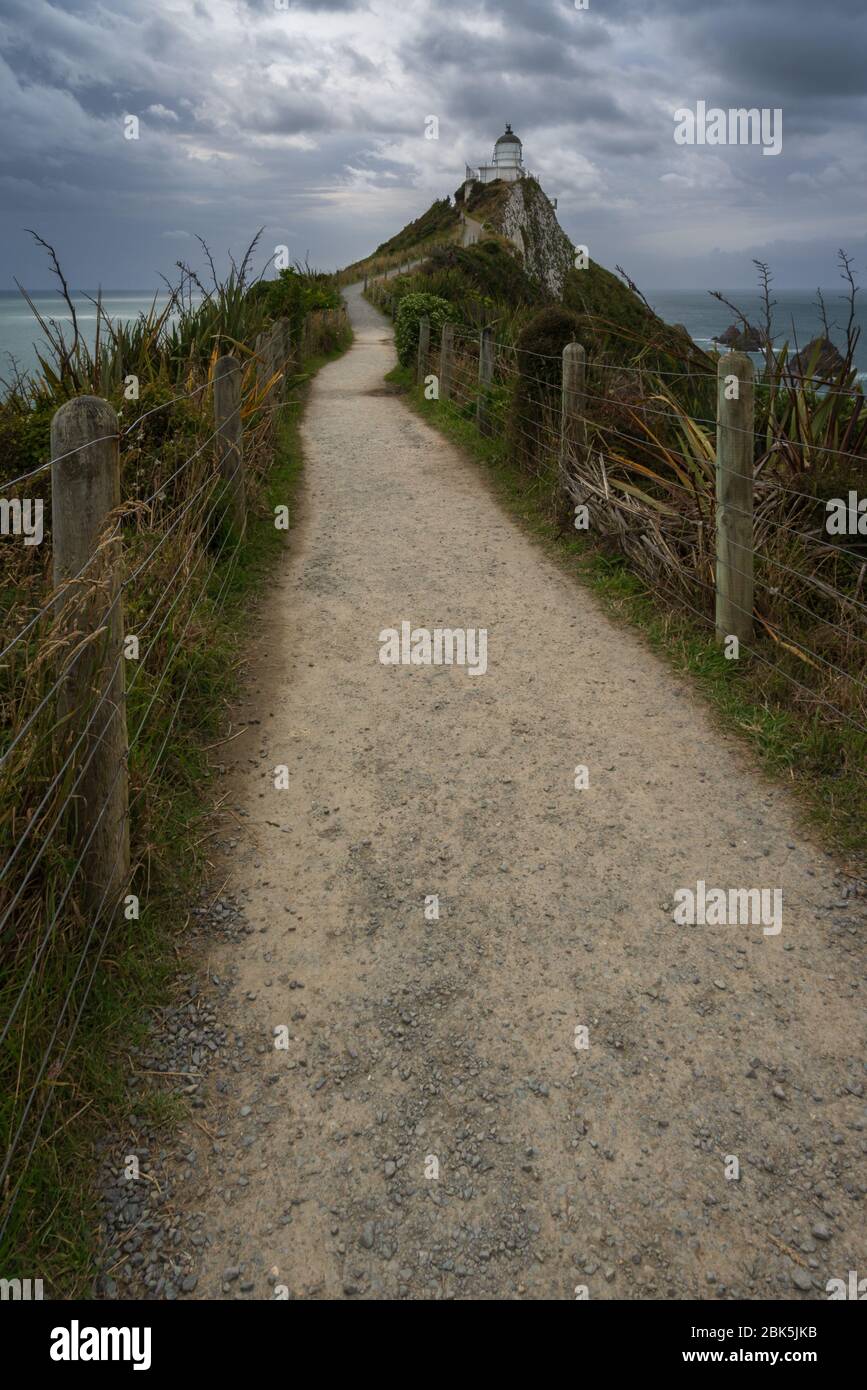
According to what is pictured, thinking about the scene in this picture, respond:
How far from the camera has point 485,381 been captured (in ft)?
40.7

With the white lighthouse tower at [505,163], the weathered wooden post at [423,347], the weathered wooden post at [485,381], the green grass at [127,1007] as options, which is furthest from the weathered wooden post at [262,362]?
the white lighthouse tower at [505,163]

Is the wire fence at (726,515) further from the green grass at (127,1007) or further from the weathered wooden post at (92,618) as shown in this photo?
the weathered wooden post at (92,618)

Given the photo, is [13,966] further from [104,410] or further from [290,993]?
[104,410]

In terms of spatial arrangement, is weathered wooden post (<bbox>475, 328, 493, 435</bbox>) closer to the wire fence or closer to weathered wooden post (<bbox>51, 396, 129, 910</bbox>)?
the wire fence

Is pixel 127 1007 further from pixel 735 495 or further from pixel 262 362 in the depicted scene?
pixel 262 362

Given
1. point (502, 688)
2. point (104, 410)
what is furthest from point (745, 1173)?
point (502, 688)

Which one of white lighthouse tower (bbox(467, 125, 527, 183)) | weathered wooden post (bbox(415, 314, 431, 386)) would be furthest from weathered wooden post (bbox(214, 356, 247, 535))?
white lighthouse tower (bbox(467, 125, 527, 183))

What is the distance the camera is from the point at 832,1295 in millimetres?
2340

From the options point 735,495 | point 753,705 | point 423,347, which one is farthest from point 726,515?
point 423,347

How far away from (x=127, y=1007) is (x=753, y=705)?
350 centimetres

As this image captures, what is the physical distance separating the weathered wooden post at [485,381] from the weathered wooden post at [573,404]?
396 centimetres

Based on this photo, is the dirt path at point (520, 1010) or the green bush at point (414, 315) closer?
the dirt path at point (520, 1010)

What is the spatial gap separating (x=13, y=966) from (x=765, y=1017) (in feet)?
7.63

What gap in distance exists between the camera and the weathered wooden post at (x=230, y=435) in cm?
745
